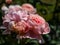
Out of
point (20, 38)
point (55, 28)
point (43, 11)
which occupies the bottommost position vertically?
point (55, 28)

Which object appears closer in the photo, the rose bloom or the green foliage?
the rose bloom

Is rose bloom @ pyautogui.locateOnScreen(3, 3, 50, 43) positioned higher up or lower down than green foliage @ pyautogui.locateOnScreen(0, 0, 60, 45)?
higher up

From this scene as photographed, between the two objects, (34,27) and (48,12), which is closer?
(34,27)

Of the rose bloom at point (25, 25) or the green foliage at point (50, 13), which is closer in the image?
the rose bloom at point (25, 25)

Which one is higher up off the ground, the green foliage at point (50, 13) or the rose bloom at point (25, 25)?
the rose bloom at point (25, 25)

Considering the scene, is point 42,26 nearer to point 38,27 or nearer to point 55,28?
point 38,27

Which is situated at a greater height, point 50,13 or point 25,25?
point 25,25

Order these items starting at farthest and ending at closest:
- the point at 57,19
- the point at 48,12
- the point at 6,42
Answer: the point at 57,19
the point at 48,12
the point at 6,42

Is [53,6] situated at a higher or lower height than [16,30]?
lower

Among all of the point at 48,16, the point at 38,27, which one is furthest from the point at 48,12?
the point at 38,27

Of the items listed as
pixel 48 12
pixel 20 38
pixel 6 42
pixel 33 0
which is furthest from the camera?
pixel 48 12

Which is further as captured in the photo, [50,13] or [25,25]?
[50,13]
